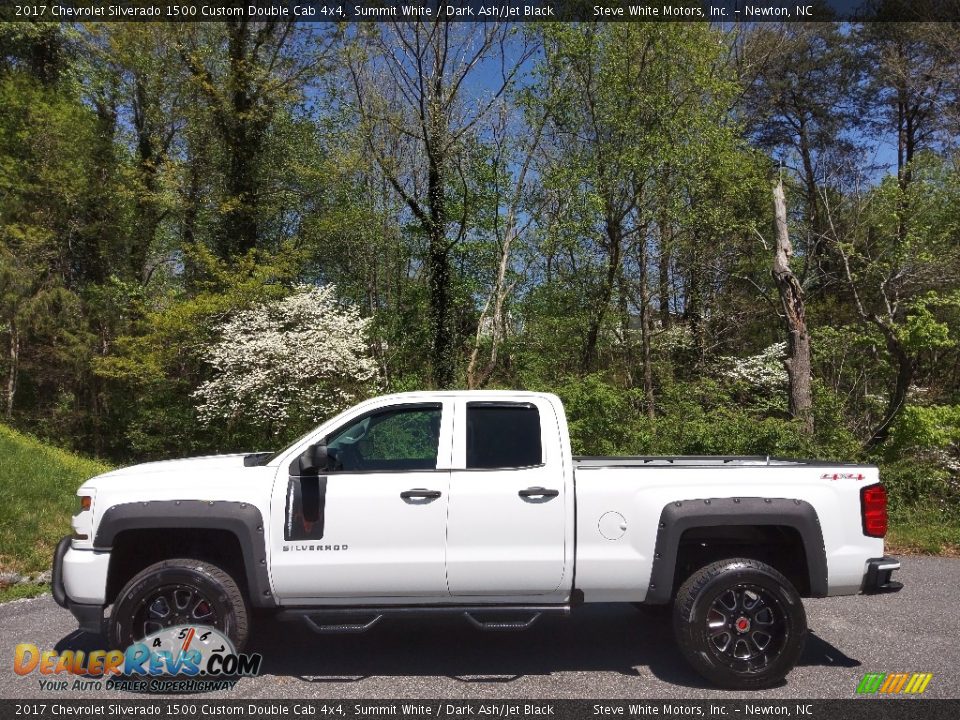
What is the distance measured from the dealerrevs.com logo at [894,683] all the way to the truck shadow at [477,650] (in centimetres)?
28

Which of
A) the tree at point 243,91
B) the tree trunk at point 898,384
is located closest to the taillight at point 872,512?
the tree trunk at point 898,384

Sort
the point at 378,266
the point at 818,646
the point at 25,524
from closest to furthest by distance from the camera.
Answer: the point at 818,646 → the point at 25,524 → the point at 378,266

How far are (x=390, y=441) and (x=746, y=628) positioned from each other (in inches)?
109

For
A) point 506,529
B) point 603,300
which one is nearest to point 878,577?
point 506,529

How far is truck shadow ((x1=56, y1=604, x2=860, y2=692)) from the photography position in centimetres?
539

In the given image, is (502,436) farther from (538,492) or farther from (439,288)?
(439,288)

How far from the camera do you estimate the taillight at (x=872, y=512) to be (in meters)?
5.22

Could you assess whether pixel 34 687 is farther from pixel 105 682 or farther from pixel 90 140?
pixel 90 140

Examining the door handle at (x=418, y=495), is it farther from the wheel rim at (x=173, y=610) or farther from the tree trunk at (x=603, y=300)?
the tree trunk at (x=603, y=300)

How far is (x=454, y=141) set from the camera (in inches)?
→ 765

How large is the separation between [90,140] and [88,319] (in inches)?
219

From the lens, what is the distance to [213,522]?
202 inches

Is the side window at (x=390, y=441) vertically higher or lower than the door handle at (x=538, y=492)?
higher

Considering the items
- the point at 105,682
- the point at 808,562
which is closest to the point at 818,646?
the point at 808,562
